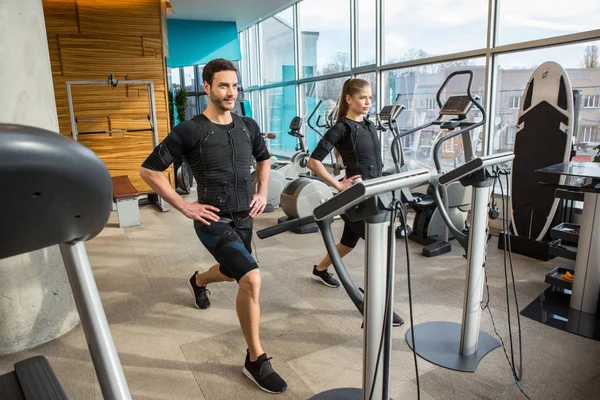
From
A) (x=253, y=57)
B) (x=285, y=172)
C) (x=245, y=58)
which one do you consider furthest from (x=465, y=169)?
(x=245, y=58)

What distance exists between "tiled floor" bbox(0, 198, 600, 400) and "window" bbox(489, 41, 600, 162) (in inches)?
64.4

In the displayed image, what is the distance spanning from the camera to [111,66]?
6.77 meters

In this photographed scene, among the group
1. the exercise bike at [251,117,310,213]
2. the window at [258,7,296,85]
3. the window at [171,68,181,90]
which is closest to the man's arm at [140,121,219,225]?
the exercise bike at [251,117,310,213]

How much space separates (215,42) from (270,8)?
2122 mm

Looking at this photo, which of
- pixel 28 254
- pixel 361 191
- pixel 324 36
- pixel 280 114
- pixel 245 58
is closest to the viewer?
pixel 361 191

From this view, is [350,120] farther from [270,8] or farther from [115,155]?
[270,8]

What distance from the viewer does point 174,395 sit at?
2281 mm

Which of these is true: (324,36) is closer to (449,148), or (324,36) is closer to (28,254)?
(449,148)

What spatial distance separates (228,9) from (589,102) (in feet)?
25.5

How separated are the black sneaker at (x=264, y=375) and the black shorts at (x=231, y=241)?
18.3 inches

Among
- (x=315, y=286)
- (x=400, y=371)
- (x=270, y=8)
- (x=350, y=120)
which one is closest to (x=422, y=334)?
(x=400, y=371)

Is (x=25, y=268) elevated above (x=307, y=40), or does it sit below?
below

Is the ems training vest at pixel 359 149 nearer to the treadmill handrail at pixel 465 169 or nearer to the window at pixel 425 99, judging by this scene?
the treadmill handrail at pixel 465 169

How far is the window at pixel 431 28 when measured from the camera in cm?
534
